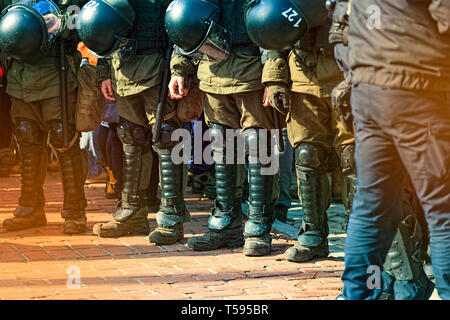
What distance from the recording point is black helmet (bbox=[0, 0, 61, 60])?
536 cm

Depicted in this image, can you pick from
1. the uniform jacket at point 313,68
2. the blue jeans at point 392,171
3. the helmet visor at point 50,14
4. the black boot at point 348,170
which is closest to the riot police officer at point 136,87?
the helmet visor at point 50,14

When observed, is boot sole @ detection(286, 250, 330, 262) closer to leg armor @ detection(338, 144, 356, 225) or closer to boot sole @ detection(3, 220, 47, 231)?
leg armor @ detection(338, 144, 356, 225)

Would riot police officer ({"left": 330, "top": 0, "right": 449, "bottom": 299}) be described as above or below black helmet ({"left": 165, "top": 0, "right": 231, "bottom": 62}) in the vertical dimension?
below

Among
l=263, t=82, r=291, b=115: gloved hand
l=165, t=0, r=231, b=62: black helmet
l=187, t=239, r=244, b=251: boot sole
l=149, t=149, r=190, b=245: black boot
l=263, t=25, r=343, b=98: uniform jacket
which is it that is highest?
l=165, t=0, r=231, b=62: black helmet

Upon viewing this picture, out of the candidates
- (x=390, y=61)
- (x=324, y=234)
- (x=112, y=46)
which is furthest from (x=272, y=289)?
(x=112, y=46)

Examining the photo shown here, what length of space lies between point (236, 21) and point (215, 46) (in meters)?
0.23

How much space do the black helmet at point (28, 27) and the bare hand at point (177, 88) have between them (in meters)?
0.97

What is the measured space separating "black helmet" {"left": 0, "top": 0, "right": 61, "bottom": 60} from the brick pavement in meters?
1.32

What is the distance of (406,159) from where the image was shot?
3.18m

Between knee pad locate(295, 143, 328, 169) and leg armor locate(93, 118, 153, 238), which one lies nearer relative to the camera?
knee pad locate(295, 143, 328, 169)

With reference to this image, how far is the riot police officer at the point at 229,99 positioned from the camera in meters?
4.91

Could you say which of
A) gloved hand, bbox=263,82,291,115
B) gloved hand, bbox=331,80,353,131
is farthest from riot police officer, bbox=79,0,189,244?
gloved hand, bbox=331,80,353,131

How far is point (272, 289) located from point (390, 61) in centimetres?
162
